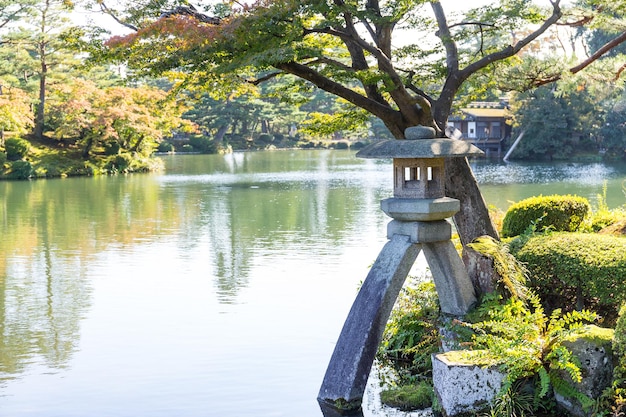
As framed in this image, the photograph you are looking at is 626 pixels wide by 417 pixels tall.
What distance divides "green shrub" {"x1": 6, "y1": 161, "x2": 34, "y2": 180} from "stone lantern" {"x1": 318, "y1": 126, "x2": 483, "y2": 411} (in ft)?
86.2

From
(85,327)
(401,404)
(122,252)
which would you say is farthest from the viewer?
(122,252)

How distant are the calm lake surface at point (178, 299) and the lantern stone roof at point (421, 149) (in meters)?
1.86

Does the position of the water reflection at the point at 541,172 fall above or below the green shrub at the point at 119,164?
below

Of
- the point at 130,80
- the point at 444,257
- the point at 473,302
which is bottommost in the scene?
the point at 473,302

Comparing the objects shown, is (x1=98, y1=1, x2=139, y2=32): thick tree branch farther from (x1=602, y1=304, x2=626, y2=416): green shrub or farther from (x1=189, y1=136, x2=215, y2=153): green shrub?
(x1=189, y1=136, x2=215, y2=153): green shrub

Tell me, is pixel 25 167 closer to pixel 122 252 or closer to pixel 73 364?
pixel 122 252

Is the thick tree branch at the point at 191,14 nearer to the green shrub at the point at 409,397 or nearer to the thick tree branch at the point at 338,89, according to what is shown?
→ the thick tree branch at the point at 338,89

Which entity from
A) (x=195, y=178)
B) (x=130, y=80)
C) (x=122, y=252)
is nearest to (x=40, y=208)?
(x=122, y=252)

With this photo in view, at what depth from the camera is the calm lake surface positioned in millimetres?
6180

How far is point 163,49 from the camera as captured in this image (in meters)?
7.52

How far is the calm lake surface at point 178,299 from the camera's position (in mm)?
6180

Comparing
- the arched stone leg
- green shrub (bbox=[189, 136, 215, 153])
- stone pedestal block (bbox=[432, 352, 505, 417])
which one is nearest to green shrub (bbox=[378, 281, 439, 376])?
the arched stone leg

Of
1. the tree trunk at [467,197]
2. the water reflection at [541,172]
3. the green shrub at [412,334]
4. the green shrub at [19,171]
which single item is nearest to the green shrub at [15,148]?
the green shrub at [19,171]

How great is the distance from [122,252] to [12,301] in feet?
12.1
